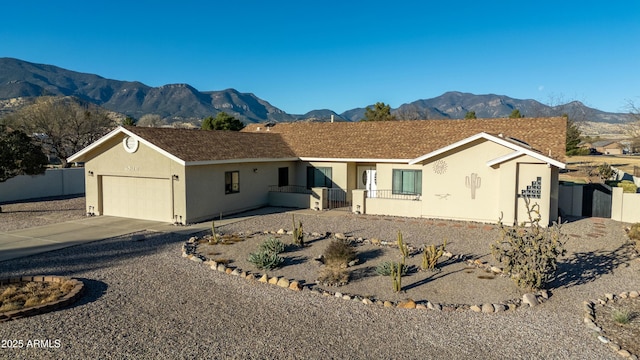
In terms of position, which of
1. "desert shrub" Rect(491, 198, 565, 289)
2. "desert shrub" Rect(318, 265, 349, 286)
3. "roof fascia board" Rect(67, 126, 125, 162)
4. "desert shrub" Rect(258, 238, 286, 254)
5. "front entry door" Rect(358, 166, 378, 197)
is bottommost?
"desert shrub" Rect(318, 265, 349, 286)

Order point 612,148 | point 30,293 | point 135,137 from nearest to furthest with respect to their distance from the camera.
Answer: point 30,293 → point 135,137 → point 612,148

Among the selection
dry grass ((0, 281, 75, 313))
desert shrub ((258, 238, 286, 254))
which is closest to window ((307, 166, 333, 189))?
desert shrub ((258, 238, 286, 254))

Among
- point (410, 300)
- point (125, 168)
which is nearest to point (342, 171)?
point (125, 168)

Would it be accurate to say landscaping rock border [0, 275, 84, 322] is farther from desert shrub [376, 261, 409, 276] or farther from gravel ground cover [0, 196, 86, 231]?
gravel ground cover [0, 196, 86, 231]

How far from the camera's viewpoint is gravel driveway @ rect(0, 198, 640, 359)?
24.0 ft

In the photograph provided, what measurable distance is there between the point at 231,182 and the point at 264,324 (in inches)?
530

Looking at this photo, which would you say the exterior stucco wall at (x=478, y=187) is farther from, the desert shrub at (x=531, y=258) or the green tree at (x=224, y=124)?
the green tree at (x=224, y=124)

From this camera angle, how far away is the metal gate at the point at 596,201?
19.9m

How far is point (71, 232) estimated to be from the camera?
16.8 m

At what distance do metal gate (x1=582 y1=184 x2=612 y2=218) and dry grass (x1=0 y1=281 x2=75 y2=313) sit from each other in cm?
2102

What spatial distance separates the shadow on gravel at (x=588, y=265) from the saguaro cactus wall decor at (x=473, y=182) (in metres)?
5.60

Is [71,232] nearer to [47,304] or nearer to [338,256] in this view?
[47,304]

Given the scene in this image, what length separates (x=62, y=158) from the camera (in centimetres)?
3853

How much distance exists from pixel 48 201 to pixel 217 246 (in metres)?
17.2
